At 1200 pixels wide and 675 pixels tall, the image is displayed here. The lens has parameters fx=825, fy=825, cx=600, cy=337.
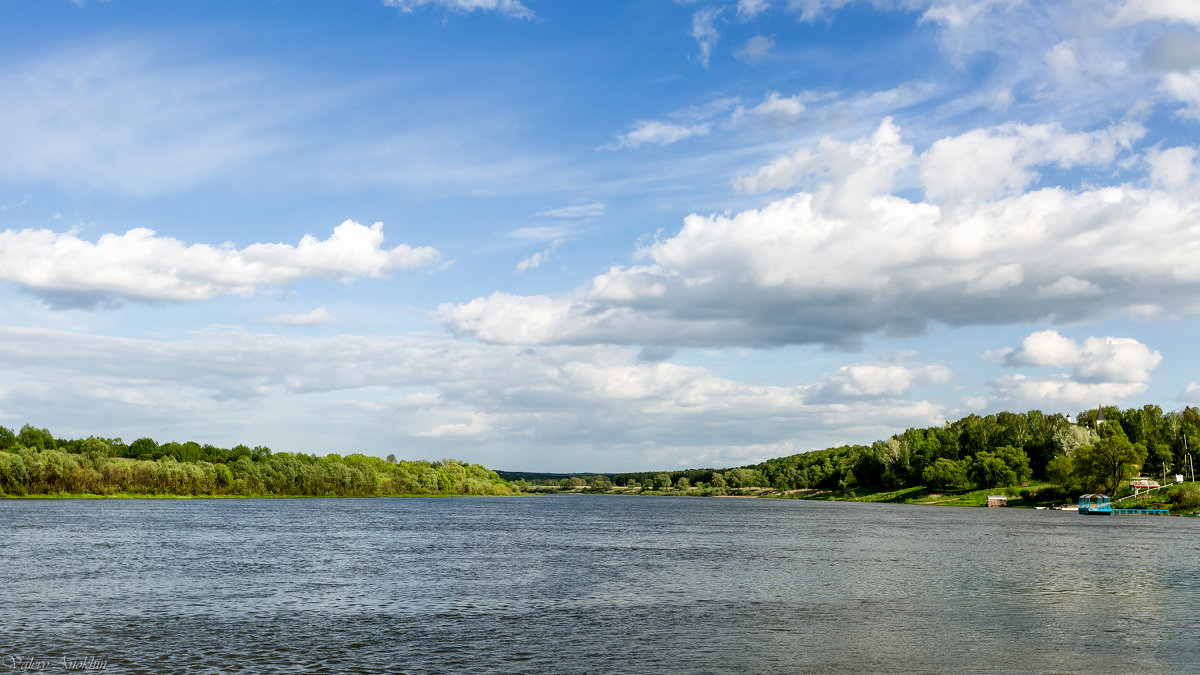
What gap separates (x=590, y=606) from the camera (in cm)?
4638

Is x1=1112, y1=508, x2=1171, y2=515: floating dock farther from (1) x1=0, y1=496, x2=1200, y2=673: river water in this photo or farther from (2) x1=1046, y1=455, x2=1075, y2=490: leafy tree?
(1) x1=0, y1=496, x2=1200, y2=673: river water

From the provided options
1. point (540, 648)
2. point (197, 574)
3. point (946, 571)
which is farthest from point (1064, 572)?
point (197, 574)

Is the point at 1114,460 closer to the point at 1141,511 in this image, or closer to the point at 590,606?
the point at 1141,511

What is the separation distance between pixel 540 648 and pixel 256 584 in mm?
27335

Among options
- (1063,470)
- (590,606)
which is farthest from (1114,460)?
(590,606)

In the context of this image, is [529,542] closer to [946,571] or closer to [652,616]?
[946,571]

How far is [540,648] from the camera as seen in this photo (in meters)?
35.2

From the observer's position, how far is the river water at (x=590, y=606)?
108 feet

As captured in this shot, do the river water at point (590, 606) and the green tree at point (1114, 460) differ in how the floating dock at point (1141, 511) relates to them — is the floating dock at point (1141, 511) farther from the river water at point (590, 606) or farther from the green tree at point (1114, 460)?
the river water at point (590, 606)

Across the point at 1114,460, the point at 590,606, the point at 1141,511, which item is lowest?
the point at 1141,511

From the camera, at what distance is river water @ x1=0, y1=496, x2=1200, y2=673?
1294 inches

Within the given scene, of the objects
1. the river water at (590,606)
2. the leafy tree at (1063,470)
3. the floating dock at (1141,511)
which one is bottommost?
the floating dock at (1141,511)

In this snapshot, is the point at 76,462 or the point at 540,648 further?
the point at 76,462

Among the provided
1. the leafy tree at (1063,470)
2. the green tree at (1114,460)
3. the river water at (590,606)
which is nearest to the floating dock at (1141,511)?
the green tree at (1114,460)
